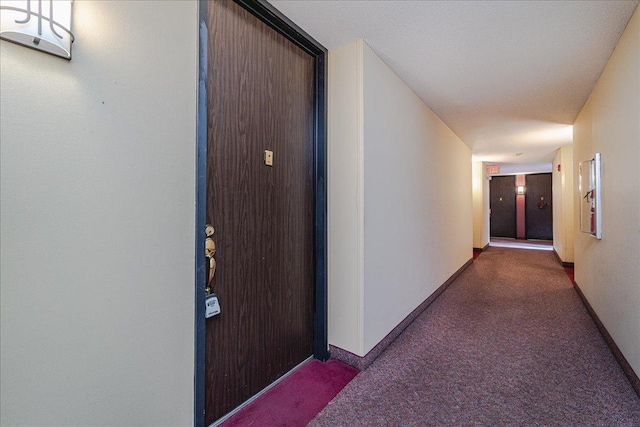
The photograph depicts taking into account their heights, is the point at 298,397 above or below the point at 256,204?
below

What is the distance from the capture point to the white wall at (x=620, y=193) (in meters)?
1.79

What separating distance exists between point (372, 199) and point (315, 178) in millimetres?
479

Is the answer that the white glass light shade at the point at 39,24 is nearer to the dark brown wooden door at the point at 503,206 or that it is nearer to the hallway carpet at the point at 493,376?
the hallway carpet at the point at 493,376

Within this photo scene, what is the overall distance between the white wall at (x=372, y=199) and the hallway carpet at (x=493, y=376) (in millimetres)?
293

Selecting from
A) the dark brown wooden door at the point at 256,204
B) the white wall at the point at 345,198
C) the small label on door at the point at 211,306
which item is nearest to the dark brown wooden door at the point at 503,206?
the white wall at the point at 345,198

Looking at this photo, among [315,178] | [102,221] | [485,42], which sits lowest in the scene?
[102,221]

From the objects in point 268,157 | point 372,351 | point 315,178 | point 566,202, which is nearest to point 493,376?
point 372,351

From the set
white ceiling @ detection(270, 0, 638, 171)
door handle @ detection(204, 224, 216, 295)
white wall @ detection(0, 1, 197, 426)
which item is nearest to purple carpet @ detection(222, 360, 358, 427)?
white wall @ detection(0, 1, 197, 426)

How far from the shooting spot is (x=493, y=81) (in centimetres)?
272

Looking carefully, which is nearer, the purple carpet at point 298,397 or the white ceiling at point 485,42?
the purple carpet at point 298,397

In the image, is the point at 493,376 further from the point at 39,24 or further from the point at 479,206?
the point at 479,206

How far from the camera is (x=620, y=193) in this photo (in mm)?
2045

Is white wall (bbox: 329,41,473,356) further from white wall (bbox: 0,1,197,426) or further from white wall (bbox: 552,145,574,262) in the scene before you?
white wall (bbox: 552,145,574,262)

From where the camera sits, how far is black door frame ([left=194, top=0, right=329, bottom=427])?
1.36 metres
